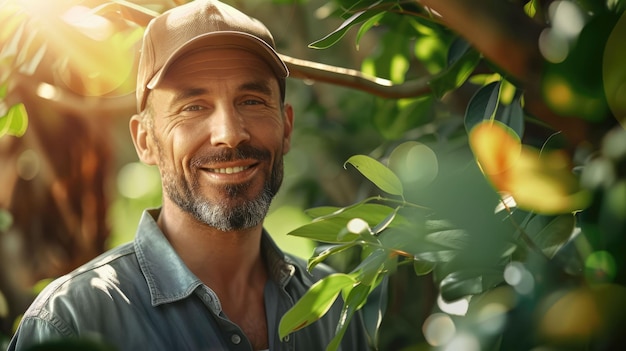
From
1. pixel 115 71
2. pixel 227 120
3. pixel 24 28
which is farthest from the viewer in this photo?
pixel 115 71

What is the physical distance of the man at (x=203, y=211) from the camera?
1465 millimetres

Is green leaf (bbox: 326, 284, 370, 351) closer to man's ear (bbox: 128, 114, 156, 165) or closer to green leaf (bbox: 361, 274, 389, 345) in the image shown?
green leaf (bbox: 361, 274, 389, 345)

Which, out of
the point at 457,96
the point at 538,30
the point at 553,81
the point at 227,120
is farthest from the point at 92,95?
the point at 553,81

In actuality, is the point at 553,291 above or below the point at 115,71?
above

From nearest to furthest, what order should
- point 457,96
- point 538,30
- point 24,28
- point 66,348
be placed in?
point 66,348
point 538,30
point 24,28
point 457,96

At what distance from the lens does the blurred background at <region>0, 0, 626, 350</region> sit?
62cm

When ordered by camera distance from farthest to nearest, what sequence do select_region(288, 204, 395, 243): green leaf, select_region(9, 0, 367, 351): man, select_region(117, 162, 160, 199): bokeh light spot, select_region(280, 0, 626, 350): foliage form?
1. select_region(117, 162, 160, 199): bokeh light spot
2. select_region(9, 0, 367, 351): man
3. select_region(288, 204, 395, 243): green leaf
4. select_region(280, 0, 626, 350): foliage

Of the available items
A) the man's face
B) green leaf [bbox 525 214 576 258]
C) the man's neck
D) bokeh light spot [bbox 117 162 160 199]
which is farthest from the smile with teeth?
bokeh light spot [bbox 117 162 160 199]

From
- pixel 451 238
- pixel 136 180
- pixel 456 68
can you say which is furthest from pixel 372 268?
pixel 136 180

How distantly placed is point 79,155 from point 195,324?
1.00m

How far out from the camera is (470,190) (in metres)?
0.58

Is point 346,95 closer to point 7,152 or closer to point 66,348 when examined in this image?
point 7,152

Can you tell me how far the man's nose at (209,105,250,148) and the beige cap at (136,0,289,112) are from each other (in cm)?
12

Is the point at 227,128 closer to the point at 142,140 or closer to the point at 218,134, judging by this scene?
the point at 218,134
